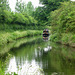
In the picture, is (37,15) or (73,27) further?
(37,15)

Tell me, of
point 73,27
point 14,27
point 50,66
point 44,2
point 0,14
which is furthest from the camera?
point 14,27

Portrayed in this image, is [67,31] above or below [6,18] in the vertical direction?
below

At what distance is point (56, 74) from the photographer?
815 cm

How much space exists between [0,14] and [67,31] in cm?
1705

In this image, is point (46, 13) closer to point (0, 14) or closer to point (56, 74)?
point (0, 14)

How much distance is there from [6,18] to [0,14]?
120 inches

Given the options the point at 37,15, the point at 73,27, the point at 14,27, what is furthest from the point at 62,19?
Answer: the point at 14,27

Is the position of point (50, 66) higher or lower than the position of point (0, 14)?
lower

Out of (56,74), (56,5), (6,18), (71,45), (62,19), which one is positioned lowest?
(56,74)

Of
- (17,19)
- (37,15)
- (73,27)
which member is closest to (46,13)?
(37,15)

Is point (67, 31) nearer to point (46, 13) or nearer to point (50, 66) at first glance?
point (50, 66)

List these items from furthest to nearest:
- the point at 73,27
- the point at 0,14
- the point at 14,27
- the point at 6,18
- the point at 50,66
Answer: the point at 14,27, the point at 6,18, the point at 0,14, the point at 73,27, the point at 50,66

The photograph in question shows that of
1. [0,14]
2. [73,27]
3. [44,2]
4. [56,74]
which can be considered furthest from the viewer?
[44,2]

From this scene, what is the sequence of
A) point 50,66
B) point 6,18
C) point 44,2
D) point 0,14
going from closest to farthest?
point 50,66
point 0,14
point 6,18
point 44,2
